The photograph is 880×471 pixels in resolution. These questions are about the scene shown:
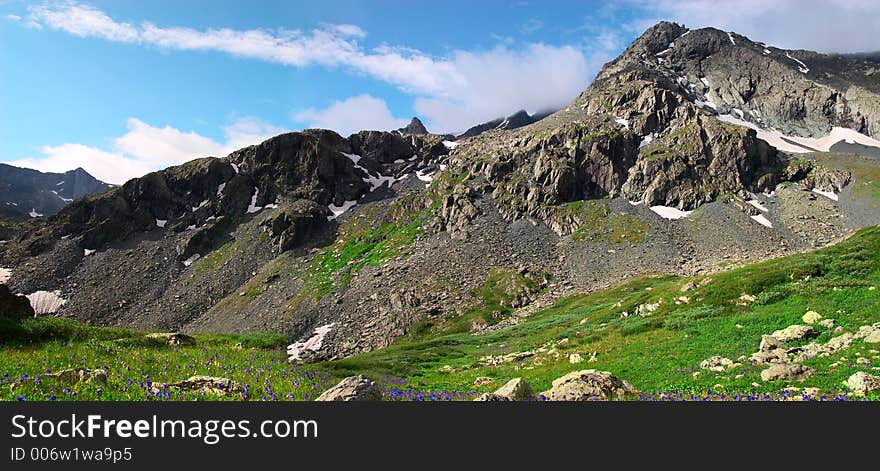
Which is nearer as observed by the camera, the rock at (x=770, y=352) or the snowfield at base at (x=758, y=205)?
the rock at (x=770, y=352)

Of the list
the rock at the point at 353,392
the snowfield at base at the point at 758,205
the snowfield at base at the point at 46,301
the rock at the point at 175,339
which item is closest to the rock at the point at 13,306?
the rock at the point at 175,339

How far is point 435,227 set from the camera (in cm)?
12575

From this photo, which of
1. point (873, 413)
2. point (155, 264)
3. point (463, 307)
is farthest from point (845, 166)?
point (155, 264)

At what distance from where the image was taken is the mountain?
95062mm

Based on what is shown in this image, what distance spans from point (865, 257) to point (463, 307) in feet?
208

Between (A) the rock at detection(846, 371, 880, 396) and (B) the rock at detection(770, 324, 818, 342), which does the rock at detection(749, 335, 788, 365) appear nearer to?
(B) the rock at detection(770, 324, 818, 342)

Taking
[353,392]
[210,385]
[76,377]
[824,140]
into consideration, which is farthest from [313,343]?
[824,140]

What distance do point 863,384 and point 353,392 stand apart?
1423 cm

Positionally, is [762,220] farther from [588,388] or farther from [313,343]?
[588,388]

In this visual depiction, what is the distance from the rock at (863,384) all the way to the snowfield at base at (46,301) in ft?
495

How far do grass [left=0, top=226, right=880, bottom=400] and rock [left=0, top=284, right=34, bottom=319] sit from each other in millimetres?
5664

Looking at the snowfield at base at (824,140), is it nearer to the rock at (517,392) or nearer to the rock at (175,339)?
the rock at (517,392)

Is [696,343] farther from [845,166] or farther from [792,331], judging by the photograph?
[845,166]

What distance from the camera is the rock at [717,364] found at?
1966cm
